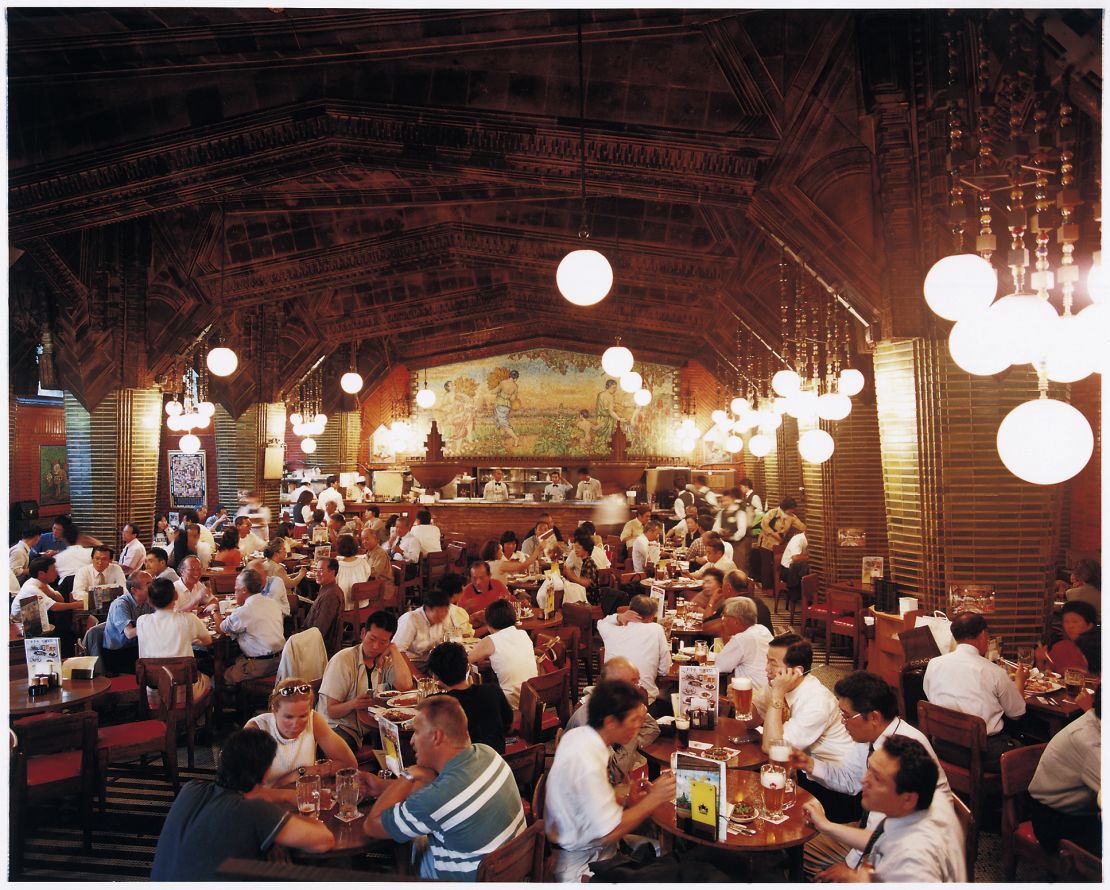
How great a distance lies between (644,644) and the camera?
5.32m

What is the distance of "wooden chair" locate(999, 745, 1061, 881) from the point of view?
3508 mm

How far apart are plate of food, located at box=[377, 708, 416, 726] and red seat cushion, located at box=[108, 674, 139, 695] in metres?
2.47

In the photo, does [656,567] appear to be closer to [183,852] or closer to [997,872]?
[997,872]

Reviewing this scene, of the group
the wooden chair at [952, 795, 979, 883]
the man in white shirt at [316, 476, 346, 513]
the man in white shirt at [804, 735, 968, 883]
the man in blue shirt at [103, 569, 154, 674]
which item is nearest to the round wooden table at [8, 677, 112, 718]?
the man in blue shirt at [103, 569, 154, 674]

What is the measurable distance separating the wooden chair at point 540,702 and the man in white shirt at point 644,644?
1.61ft

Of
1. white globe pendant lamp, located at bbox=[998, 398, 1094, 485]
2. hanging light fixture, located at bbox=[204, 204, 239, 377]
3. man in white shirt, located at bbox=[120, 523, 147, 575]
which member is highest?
hanging light fixture, located at bbox=[204, 204, 239, 377]

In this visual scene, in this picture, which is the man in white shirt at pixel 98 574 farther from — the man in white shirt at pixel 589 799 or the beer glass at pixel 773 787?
the beer glass at pixel 773 787

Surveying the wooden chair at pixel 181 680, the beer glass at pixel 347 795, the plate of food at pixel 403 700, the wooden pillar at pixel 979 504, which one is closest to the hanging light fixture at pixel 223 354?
the wooden chair at pixel 181 680

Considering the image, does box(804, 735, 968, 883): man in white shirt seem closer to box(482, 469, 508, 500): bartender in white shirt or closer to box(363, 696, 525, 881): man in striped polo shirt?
box(363, 696, 525, 881): man in striped polo shirt

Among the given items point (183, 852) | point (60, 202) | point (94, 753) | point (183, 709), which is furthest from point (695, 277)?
point (183, 852)

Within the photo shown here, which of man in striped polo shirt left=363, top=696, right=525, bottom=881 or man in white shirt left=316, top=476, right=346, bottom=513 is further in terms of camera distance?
man in white shirt left=316, top=476, right=346, bottom=513

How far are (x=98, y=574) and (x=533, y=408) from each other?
518 inches

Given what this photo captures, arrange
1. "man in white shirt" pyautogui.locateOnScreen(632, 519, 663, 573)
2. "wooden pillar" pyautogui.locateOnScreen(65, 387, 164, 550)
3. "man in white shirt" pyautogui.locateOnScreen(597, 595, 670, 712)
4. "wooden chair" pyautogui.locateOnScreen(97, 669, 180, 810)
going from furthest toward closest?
"wooden pillar" pyautogui.locateOnScreen(65, 387, 164, 550), "man in white shirt" pyautogui.locateOnScreen(632, 519, 663, 573), "man in white shirt" pyautogui.locateOnScreen(597, 595, 670, 712), "wooden chair" pyautogui.locateOnScreen(97, 669, 180, 810)

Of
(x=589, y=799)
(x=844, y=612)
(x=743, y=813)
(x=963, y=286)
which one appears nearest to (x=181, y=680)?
(x=589, y=799)
